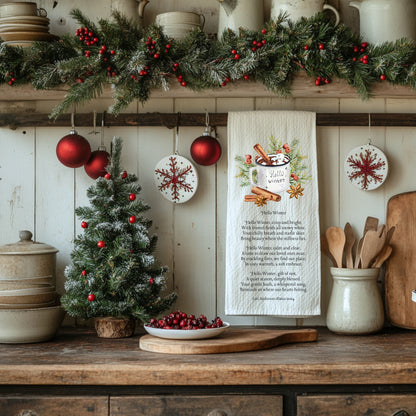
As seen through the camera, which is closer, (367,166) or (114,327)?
(114,327)

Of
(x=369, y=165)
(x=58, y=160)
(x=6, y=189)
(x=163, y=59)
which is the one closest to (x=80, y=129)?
(x=58, y=160)

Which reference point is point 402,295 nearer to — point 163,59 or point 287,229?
point 287,229

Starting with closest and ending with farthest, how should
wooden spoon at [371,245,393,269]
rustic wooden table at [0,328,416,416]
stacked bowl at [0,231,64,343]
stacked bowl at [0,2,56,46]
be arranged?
rustic wooden table at [0,328,416,416], stacked bowl at [0,231,64,343], stacked bowl at [0,2,56,46], wooden spoon at [371,245,393,269]

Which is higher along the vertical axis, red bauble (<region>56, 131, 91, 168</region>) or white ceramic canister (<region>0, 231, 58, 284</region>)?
red bauble (<region>56, 131, 91, 168</region>)

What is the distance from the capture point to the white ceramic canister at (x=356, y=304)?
64.3 inches

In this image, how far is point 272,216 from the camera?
69.1 inches

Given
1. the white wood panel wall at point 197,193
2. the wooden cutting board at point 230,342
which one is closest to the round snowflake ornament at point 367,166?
the white wood panel wall at point 197,193

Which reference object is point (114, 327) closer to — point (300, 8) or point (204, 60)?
point (204, 60)

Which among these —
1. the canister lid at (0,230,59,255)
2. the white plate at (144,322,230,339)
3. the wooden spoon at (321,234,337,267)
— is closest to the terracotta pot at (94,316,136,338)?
the white plate at (144,322,230,339)

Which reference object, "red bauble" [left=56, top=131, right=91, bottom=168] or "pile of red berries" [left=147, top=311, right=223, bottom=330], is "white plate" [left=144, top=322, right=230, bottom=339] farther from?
"red bauble" [left=56, top=131, right=91, bottom=168]

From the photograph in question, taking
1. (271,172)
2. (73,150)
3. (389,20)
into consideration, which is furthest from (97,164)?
(389,20)

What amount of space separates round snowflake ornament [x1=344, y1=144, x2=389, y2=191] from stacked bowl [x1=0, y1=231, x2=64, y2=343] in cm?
90

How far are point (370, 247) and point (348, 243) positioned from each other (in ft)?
0.31

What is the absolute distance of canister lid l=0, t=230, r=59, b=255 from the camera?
1.61m
